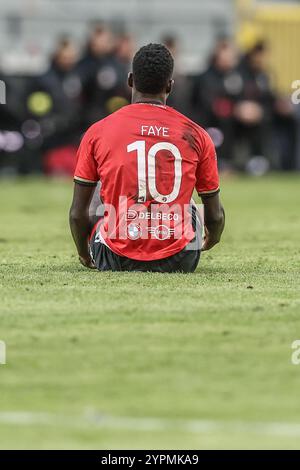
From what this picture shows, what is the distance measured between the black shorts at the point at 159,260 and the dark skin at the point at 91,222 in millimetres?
76

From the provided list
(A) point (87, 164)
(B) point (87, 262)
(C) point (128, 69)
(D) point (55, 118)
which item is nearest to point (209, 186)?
(A) point (87, 164)

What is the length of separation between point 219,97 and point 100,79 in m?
2.10

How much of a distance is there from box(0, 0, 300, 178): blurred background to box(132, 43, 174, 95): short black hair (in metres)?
12.6

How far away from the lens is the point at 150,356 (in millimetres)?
6414

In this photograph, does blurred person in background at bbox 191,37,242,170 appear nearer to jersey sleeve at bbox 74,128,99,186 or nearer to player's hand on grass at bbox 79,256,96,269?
player's hand on grass at bbox 79,256,96,269

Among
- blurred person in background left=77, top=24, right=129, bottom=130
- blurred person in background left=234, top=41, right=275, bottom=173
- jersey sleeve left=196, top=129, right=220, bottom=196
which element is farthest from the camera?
blurred person in background left=234, top=41, right=275, bottom=173

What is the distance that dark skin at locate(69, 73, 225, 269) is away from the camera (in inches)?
333

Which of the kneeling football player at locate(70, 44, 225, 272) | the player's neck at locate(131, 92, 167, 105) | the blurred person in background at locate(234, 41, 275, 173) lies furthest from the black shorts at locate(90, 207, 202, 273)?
the blurred person in background at locate(234, 41, 275, 173)

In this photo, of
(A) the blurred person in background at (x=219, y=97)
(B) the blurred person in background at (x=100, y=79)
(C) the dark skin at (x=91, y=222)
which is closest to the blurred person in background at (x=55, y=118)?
(B) the blurred person in background at (x=100, y=79)

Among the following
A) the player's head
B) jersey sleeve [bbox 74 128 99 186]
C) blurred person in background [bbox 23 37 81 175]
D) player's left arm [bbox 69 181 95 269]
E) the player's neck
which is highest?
blurred person in background [bbox 23 37 81 175]

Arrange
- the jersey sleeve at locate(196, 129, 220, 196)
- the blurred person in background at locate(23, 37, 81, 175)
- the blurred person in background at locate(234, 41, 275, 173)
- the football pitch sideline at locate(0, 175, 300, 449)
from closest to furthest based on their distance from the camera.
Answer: the football pitch sideline at locate(0, 175, 300, 449) → the jersey sleeve at locate(196, 129, 220, 196) → the blurred person in background at locate(23, 37, 81, 175) → the blurred person in background at locate(234, 41, 275, 173)

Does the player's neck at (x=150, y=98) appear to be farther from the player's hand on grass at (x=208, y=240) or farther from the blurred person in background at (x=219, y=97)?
the blurred person in background at (x=219, y=97)

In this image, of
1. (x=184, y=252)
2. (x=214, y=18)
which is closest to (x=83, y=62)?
(x=214, y=18)
